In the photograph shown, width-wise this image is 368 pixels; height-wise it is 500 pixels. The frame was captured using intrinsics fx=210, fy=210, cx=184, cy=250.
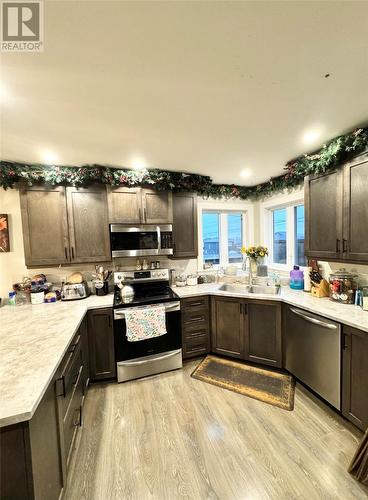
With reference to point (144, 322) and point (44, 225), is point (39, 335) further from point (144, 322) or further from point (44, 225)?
point (44, 225)

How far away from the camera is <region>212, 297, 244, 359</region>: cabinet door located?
103 inches

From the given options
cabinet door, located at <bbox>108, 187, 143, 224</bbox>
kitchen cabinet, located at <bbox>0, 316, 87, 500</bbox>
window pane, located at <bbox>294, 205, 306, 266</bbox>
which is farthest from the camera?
window pane, located at <bbox>294, 205, 306, 266</bbox>

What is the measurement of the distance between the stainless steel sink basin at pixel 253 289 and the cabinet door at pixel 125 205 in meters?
1.55

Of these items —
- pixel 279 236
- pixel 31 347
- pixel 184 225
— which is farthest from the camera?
pixel 279 236

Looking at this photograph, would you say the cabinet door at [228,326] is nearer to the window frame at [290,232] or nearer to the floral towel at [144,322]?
the floral towel at [144,322]

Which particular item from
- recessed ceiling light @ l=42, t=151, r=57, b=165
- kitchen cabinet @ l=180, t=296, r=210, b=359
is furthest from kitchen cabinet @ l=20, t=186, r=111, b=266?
kitchen cabinet @ l=180, t=296, r=210, b=359

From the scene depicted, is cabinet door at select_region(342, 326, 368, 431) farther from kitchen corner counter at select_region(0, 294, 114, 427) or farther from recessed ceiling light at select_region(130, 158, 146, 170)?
recessed ceiling light at select_region(130, 158, 146, 170)

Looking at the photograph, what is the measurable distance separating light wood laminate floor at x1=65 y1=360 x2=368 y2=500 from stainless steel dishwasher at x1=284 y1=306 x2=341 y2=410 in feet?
0.66

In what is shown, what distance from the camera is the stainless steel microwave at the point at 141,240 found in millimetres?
2602

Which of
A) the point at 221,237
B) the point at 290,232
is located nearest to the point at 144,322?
the point at 221,237

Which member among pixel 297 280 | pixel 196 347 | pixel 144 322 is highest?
pixel 297 280

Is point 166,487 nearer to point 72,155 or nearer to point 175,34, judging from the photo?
point 175,34

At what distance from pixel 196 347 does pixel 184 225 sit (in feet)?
5.37

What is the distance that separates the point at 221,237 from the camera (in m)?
3.65
